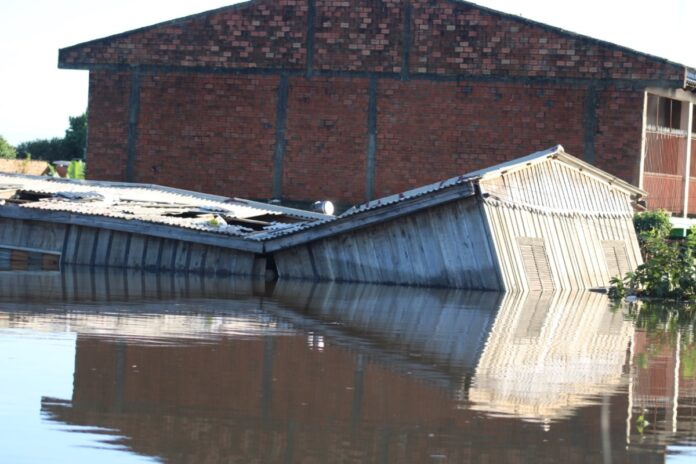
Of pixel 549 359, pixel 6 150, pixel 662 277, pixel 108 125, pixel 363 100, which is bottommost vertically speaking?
pixel 549 359

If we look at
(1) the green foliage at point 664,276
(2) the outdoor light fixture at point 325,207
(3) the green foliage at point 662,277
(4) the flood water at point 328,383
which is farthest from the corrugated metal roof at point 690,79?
(4) the flood water at point 328,383

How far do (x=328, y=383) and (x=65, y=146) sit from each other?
77717 mm

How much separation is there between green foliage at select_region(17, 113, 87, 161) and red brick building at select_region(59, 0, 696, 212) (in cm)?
5157

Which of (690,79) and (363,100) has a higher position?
(690,79)

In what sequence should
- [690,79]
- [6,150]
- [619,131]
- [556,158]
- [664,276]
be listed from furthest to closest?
[6,150]
[690,79]
[619,131]
[556,158]
[664,276]

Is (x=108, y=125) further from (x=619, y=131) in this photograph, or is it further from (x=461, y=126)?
(x=619, y=131)

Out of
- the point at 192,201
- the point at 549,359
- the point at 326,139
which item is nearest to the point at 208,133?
the point at 326,139

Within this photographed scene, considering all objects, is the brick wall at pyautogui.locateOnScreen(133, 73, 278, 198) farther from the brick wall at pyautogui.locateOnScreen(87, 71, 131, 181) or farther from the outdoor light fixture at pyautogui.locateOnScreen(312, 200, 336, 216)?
the outdoor light fixture at pyautogui.locateOnScreen(312, 200, 336, 216)

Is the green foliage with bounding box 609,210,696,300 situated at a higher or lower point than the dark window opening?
lower

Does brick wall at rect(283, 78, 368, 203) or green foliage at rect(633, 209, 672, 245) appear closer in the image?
green foliage at rect(633, 209, 672, 245)

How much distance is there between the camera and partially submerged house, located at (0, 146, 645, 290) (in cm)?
2400

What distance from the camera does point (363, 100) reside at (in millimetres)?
32875

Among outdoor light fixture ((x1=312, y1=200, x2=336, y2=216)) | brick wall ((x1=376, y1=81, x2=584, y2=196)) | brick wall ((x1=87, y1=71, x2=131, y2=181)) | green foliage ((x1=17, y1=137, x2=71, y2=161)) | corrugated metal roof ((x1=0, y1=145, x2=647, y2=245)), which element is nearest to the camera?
corrugated metal roof ((x1=0, y1=145, x2=647, y2=245))

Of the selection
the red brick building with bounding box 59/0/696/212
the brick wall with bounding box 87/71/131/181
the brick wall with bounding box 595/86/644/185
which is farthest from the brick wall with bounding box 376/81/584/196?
the brick wall with bounding box 87/71/131/181
